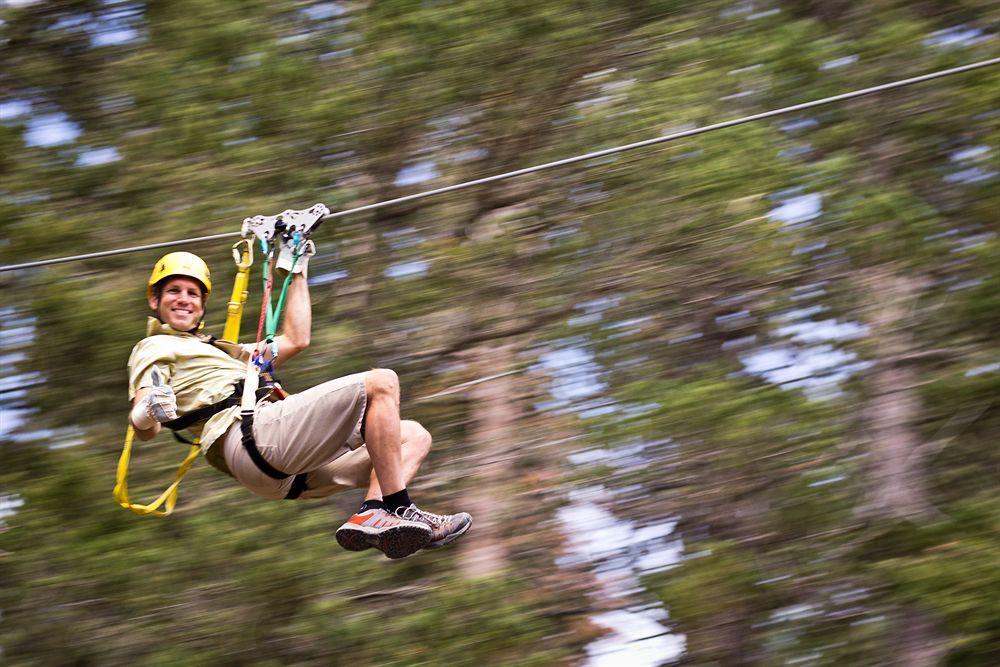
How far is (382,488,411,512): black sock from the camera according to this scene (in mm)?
4414

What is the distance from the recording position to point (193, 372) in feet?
14.7

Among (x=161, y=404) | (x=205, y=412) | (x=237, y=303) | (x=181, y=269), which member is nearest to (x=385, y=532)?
(x=205, y=412)

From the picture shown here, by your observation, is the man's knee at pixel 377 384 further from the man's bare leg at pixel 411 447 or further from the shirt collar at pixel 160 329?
the shirt collar at pixel 160 329

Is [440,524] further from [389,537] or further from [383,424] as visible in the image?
[383,424]

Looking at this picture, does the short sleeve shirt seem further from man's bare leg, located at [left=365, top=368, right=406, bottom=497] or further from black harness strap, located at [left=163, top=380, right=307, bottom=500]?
man's bare leg, located at [left=365, top=368, right=406, bottom=497]

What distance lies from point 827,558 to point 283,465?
411cm

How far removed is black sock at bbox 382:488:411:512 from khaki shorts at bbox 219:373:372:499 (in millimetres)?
217

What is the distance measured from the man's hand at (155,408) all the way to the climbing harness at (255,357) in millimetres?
170

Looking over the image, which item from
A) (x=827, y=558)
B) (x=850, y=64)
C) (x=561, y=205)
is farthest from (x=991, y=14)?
(x=827, y=558)

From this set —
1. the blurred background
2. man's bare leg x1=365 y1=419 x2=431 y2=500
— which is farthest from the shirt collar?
the blurred background

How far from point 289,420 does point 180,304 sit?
0.56 metres

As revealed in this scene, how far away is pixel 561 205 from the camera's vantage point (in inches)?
318

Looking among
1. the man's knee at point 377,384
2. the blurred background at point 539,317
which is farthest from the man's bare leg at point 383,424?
the blurred background at point 539,317

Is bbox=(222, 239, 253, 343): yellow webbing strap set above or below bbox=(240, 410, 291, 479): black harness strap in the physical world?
above
